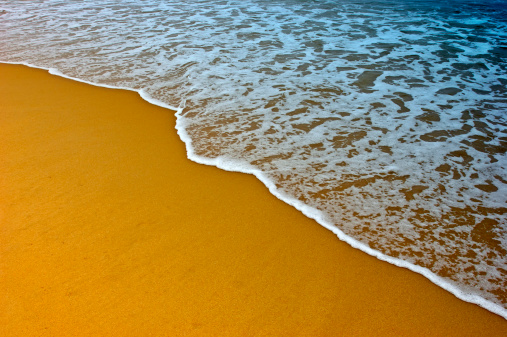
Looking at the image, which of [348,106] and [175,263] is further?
[348,106]

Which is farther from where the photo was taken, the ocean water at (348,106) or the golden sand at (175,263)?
the ocean water at (348,106)

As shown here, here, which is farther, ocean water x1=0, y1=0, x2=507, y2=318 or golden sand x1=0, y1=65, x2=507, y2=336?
ocean water x1=0, y1=0, x2=507, y2=318

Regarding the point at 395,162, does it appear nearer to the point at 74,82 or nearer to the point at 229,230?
the point at 229,230

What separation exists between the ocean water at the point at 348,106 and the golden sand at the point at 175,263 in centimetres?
21

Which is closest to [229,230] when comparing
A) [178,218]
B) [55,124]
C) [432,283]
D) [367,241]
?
[178,218]

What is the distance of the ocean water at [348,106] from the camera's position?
2535mm

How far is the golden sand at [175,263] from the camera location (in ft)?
6.30

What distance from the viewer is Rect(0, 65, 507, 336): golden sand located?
75.6 inches

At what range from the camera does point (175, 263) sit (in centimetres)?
224

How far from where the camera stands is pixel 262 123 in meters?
3.88

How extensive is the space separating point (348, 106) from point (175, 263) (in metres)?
2.79

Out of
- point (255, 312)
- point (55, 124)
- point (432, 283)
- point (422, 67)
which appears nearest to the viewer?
point (255, 312)

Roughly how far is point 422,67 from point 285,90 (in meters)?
2.31

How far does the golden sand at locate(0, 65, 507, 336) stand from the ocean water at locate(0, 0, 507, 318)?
0.69 ft
